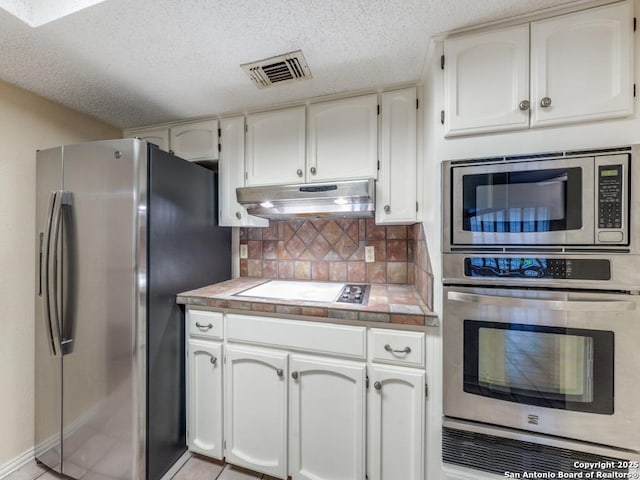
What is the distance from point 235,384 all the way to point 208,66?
66.5 inches

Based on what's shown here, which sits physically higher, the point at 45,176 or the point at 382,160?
the point at 382,160

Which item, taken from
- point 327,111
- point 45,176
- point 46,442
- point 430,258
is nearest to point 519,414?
point 430,258

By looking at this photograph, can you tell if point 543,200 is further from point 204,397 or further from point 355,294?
point 204,397

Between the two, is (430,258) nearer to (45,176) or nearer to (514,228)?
(514,228)

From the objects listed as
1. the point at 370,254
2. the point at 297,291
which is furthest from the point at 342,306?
the point at 370,254

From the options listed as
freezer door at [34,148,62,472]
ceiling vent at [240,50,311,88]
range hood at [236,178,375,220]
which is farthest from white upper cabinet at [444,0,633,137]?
freezer door at [34,148,62,472]

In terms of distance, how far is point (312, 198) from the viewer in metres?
1.42

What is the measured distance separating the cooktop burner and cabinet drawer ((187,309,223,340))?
697 mm

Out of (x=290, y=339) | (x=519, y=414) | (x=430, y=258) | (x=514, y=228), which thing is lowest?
(x=519, y=414)

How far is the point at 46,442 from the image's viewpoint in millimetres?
1447

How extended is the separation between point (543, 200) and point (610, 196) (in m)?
0.19

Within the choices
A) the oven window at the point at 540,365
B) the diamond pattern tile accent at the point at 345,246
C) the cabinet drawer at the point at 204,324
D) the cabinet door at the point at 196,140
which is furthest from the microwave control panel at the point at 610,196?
the cabinet door at the point at 196,140

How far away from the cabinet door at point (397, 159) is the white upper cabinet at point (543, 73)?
358 millimetres

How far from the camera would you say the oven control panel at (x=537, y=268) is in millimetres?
927
